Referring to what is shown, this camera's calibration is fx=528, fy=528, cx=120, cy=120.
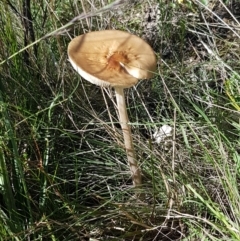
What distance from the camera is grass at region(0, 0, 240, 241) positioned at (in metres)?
1.42

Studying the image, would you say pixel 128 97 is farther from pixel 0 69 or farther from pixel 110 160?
pixel 0 69

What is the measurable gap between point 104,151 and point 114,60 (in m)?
0.39

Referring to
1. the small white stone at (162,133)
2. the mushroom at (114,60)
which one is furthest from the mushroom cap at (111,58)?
the small white stone at (162,133)

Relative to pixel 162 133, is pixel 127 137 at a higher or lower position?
higher

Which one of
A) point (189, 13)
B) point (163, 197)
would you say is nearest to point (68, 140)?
point (163, 197)

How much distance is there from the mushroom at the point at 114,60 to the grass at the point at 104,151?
0.08 m

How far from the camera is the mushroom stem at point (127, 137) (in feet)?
4.63

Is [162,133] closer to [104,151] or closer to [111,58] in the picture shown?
[104,151]

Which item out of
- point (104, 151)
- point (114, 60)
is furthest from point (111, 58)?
point (104, 151)

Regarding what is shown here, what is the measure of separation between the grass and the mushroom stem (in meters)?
0.04

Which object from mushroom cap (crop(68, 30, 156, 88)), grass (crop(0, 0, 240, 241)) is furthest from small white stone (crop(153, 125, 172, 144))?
mushroom cap (crop(68, 30, 156, 88))

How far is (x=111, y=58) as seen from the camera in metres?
1.38

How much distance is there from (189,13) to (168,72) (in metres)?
0.42

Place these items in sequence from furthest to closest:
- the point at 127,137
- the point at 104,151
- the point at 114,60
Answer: the point at 104,151
the point at 127,137
the point at 114,60
